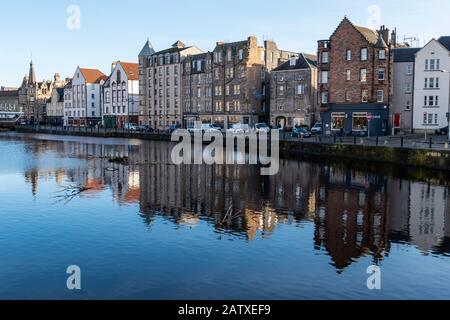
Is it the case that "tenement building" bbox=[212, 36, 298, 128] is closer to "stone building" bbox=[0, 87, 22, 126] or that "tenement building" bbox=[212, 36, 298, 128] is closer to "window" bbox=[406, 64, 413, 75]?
"window" bbox=[406, 64, 413, 75]

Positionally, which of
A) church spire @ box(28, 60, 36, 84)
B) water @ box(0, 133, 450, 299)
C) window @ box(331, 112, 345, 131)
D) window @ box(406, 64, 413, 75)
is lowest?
water @ box(0, 133, 450, 299)

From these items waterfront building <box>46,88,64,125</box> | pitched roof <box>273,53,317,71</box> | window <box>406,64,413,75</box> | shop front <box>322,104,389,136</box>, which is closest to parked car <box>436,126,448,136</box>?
shop front <box>322,104,389,136</box>

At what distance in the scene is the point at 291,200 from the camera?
3291 cm

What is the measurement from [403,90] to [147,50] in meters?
65.5

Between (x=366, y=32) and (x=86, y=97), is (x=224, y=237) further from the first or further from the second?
(x=86, y=97)

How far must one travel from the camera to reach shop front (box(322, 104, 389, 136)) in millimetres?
67938

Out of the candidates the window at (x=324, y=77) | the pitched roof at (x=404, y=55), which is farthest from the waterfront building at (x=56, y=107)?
the pitched roof at (x=404, y=55)

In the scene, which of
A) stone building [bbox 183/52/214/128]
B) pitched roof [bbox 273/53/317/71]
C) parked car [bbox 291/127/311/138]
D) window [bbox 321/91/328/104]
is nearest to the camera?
parked car [bbox 291/127/311/138]

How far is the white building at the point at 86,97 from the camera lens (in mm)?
138625

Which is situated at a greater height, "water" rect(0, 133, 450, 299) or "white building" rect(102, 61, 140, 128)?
"white building" rect(102, 61, 140, 128)

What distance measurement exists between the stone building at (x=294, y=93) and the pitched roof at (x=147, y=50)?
40.7 m

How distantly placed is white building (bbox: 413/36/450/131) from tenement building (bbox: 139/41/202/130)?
5231 cm

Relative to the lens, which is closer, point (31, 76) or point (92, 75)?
point (92, 75)

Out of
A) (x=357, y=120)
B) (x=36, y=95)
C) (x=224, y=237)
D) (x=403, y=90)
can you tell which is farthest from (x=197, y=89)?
(x=36, y=95)
